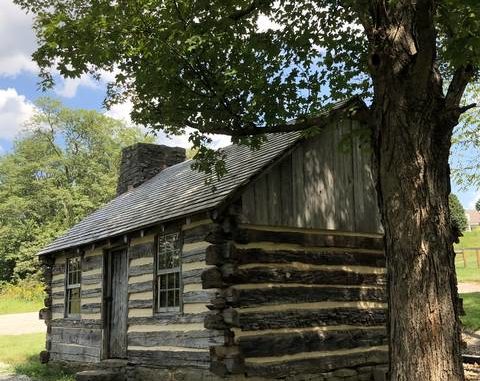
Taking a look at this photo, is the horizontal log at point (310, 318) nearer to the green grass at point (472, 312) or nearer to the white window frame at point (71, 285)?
the green grass at point (472, 312)

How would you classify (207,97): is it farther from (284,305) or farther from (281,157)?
(284,305)

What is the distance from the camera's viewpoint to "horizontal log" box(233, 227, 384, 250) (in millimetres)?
9328

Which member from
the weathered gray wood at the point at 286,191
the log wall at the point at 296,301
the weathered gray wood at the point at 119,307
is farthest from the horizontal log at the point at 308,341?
the weathered gray wood at the point at 119,307

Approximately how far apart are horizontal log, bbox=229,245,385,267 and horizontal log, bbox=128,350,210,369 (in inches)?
70.7

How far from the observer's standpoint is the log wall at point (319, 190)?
31.6 ft

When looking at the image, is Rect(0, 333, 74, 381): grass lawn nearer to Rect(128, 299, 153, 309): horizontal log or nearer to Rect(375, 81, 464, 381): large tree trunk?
Rect(128, 299, 153, 309): horizontal log

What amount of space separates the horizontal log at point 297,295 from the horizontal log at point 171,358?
1.20 m

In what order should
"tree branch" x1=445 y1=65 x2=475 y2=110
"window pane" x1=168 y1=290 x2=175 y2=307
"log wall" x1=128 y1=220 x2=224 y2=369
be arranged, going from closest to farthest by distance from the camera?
1. "tree branch" x1=445 y1=65 x2=475 y2=110
2. "log wall" x1=128 y1=220 x2=224 y2=369
3. "window pane" x1=168 y1=290 x2=175 y2=307

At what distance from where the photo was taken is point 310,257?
33.5 ft

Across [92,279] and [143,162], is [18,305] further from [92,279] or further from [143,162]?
[92,279]

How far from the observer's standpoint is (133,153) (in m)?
18.4

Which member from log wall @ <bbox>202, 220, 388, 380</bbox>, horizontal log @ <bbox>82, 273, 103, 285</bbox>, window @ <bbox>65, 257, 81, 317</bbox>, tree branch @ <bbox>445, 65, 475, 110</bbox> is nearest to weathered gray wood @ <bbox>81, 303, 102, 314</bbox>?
horizontal log @ <bbox>82, 273, 103, 285</bbox>

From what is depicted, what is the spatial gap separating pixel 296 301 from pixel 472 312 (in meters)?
8.81

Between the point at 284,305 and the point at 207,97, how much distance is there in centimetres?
403
